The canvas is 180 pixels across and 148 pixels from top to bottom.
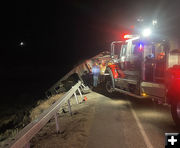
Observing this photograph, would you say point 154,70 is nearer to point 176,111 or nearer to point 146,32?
point 146,32

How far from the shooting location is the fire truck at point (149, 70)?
561 cm

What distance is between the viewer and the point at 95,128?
5.64 m

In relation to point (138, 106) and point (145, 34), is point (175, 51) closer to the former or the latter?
point (145, 34)

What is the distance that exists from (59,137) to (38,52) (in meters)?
81.8

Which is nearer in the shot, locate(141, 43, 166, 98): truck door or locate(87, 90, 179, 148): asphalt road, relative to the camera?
locate(87, 90, 179, 148): asphalt road

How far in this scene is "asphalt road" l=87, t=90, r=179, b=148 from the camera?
460 cm

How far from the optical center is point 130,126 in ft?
18.8

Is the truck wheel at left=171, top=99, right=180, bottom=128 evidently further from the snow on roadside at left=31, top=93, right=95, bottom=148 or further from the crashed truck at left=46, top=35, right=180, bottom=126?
the snow on roadside at left=31, top=93, right=95, bottom=148

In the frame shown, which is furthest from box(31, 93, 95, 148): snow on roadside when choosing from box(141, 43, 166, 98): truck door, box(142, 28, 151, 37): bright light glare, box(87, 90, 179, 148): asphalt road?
box(142, 28, 151, 37): bright light glare

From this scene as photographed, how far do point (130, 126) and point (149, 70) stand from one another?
8.68 ft

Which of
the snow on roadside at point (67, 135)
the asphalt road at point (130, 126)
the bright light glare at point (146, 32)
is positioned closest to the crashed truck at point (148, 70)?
the bright light glare at point (146, 32)

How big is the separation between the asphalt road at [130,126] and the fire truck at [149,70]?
58cm

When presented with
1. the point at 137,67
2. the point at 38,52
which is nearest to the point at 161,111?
the point at 137,67

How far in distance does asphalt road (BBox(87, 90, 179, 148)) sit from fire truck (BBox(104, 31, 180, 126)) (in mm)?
579
